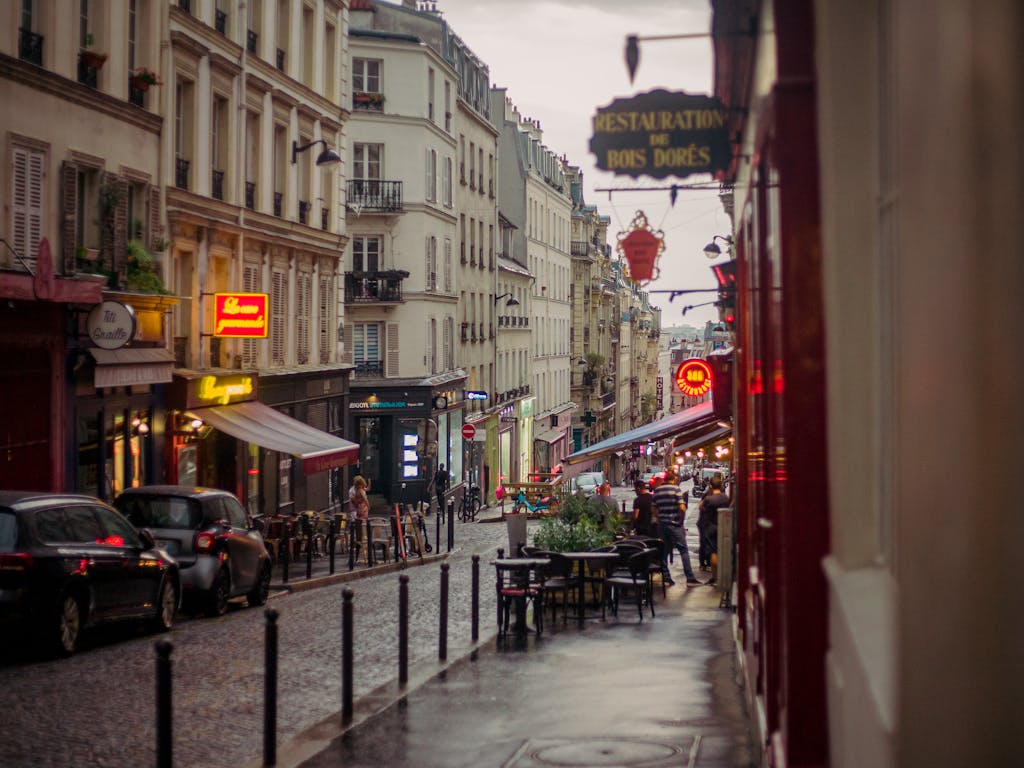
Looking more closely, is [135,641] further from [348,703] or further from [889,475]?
[889,475]

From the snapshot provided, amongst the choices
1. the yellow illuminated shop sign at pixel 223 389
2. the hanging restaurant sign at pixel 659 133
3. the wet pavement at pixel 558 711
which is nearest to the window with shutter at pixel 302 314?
the yellow illuminated shop sign at pixel 223 389

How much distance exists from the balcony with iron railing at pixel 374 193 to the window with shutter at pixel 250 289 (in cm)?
1827

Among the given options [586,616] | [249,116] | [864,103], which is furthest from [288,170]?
[864,103]

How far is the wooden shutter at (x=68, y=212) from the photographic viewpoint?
22.3 m

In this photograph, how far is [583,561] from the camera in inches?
672

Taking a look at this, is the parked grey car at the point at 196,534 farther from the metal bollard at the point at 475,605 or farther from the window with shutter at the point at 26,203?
the window with shutter at the point at 26,203

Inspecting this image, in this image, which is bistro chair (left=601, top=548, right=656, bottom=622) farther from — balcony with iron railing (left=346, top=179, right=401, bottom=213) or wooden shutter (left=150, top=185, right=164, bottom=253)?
balcony with iron railing (left=346, top=179, right=401, bottom=213)

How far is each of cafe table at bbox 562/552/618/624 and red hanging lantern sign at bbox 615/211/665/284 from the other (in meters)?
4.49

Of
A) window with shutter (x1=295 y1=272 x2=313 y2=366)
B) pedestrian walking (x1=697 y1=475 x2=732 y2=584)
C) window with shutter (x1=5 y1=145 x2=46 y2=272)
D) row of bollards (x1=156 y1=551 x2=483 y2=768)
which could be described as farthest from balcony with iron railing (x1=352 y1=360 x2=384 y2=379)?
row of bollards (x1=156 y1=551 x2=483 y2=768)

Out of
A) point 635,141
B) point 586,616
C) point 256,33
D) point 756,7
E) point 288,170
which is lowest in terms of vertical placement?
point 586,616

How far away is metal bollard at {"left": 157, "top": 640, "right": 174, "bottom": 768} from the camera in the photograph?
753 centimetres

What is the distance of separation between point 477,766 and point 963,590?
6.07 metres

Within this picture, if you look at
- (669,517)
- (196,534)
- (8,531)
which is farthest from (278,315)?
(8,531)

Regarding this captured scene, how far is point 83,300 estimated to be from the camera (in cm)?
2116
